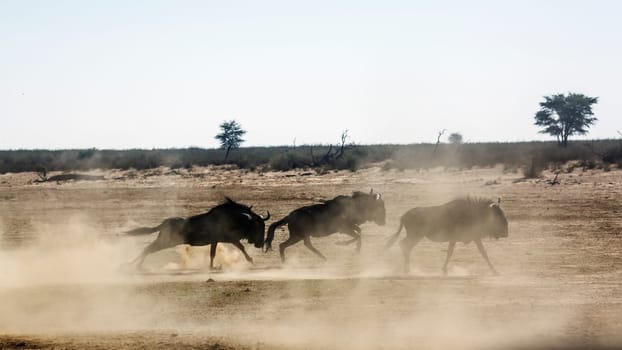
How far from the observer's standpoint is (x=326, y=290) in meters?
16.8

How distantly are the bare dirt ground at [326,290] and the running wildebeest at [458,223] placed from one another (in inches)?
28.0

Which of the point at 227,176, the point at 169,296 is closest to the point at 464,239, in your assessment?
the point at 169,296

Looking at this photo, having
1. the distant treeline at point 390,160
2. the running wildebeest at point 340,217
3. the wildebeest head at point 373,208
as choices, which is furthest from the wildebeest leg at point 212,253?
the distant treeline at point 390,160

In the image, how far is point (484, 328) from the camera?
43.4 feet

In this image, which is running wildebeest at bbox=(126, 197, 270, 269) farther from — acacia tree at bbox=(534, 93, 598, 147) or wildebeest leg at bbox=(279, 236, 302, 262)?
acacia tree at bbox=(534, 93, 598, 147)

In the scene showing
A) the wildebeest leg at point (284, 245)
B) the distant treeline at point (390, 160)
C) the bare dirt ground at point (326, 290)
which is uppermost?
the distant treeline at point (390, 160)

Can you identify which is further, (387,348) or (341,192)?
(341,192)

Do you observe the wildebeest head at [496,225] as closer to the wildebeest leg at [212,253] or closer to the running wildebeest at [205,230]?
the running wildebeest at [205,230]

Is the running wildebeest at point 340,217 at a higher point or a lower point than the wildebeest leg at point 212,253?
higher

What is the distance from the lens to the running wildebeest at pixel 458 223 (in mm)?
19766

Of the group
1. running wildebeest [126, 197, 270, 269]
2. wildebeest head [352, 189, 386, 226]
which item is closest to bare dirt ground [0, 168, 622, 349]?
running wildebeest [126, 197, 270, 269]

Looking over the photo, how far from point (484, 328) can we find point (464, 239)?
6707 mm

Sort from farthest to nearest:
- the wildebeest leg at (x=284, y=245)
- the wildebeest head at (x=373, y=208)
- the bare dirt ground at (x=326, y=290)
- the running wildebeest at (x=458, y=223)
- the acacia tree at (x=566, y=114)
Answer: the acacia tree at (x=566, y=114) → the wildebeest head at (x=373, y=208) → the wildebeest leg at (x=284, y=245) → the running wildebeest at (x=458, y=223) → the bare dirt ground at (x=326, y=290)

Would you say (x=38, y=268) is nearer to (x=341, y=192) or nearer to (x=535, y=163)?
(x=341, y=192)
